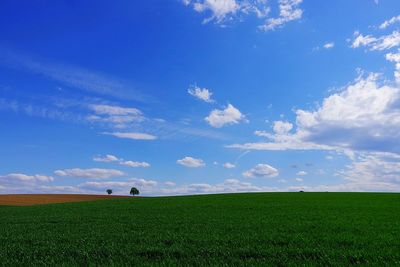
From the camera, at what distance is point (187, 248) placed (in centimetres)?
1188

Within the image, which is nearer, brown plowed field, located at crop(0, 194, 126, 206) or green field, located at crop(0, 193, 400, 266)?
green field, located at crop(0, 193, 400, 266)

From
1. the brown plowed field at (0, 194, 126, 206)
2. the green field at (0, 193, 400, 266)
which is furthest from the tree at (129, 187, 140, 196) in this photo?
the green field at (0, 193, 400, 266)

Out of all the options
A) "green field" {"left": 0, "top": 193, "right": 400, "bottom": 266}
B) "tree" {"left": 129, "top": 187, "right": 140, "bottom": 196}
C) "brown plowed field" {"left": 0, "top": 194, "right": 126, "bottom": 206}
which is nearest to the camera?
"green field" {"left": 0, "top": 193, "right": 400, "bottom": 266}

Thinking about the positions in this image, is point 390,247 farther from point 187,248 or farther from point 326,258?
point 187,248

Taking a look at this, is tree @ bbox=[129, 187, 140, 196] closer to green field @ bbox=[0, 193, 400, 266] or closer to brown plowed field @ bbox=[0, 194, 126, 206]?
brown plowed field @ bbox=[0, 194, 126, 206]

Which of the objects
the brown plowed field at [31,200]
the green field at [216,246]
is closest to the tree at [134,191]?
the brown plowed field at [31,200]

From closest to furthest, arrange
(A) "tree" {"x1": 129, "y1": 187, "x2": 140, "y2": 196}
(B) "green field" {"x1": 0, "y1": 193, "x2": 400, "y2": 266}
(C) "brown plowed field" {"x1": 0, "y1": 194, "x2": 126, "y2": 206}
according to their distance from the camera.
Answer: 1. (B) "green field" {"x1": 0, "y1": 193, "x2": 400, "y2": 266}
2. (C) "brown plowed field" {"x1": 0, "y1": 194, "x2": 126, "y2": 206}
3. (A) "tree" {"x1": 129, "y1": 187, "x2": 140, "y2": 196}

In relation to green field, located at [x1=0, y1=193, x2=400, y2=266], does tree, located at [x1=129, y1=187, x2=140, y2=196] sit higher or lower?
higher

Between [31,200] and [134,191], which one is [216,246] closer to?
[31,200]

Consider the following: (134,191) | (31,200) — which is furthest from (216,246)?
(134,191)

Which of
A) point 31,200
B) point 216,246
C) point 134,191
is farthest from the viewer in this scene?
point 134,191

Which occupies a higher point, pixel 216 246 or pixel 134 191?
pixel 134 191

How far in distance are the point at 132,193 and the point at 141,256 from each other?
7912 cm

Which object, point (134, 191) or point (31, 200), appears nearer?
point (31, 200)
